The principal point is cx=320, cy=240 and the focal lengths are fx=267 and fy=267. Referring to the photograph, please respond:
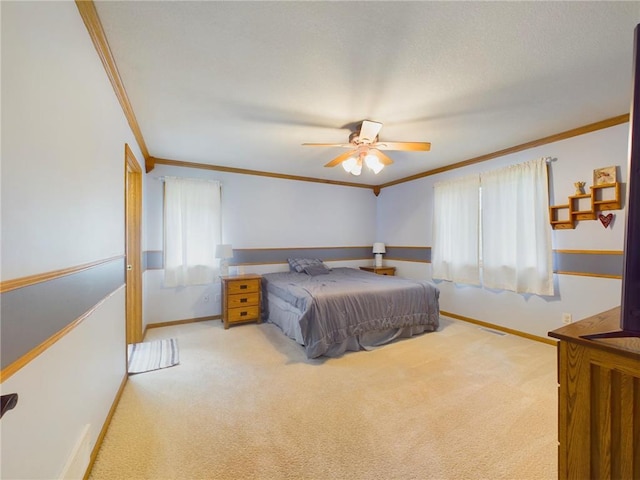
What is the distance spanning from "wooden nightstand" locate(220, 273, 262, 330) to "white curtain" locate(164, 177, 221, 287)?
0.50m

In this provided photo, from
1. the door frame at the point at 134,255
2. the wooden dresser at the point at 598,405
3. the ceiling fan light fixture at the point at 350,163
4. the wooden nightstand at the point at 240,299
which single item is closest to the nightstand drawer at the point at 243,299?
the wooden nightstand at the point at 240,299

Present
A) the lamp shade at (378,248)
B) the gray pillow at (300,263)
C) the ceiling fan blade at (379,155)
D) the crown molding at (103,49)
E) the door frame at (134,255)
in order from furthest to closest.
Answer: the lamp shade at (378,248), the gray pillow at (300,263), the door frame at (134,255), the ceiling fan blade at (379,155), the crown molding at (103,49)

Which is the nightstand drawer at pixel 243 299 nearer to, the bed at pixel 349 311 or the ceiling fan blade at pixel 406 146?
the bed at pixel 349 311

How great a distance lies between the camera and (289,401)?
2.01m

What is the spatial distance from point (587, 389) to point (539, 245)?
9.43 ft

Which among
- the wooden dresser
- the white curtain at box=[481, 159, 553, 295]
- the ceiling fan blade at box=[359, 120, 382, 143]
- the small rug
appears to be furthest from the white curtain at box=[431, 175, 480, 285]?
the small rug

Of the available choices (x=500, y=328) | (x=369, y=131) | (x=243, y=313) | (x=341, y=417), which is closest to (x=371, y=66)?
(x=369, y=131)

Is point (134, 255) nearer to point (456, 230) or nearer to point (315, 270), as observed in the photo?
point (315, 270)

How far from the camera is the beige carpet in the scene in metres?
1.45

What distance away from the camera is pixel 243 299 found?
12.4 ft

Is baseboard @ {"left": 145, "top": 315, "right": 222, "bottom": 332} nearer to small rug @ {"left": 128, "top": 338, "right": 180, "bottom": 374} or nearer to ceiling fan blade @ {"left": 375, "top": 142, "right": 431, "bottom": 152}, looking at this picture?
small rug @ {"left": 128, "top": 338, "right": 180, "bottom": 374}

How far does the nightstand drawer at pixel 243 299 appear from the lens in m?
3.72

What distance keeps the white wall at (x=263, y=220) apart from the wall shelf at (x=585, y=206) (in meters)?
3.08

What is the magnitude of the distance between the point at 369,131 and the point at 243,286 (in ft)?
8.62
